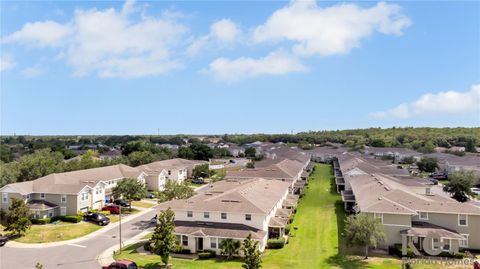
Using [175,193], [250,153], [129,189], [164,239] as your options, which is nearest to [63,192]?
[129,189]

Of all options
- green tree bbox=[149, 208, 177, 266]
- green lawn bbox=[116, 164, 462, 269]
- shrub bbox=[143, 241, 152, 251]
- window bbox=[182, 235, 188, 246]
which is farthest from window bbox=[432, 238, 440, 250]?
shrub bbox=[143, 241, 152, 251]

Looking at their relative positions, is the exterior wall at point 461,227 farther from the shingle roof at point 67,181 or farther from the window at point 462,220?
the shingle roof at point 67,181

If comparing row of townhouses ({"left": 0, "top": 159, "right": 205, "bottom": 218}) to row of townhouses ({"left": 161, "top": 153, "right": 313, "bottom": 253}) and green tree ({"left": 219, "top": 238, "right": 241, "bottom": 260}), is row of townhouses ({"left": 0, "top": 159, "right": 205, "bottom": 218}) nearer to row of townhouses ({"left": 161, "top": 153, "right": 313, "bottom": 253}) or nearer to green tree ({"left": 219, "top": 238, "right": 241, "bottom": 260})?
row of townhouses ({"left": 161, "top": 153, "right": 313, "bottom": 253})

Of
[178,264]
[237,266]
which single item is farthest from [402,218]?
[178,264]

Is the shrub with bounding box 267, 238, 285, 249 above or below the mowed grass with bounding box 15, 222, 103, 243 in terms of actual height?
above

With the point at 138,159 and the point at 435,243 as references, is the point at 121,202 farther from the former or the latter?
the point at 435,243

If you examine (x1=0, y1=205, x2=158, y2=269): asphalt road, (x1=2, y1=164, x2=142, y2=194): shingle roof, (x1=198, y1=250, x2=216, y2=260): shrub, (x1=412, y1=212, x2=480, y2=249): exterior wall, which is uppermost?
(x1=2, y1=164, x2=142, y2=194): shingle roof
